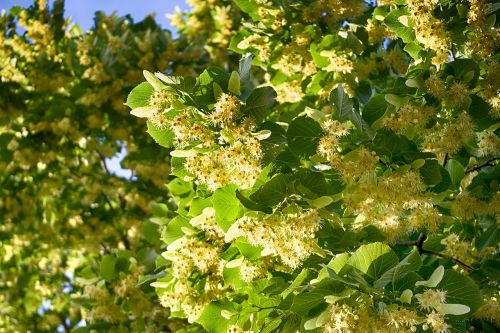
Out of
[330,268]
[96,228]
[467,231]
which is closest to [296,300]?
[330,268]

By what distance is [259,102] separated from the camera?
2.26 meters

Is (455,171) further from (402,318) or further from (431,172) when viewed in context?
(402,318)

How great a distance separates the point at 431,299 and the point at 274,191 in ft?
2.20

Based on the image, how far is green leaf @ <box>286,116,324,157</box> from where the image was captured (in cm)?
222

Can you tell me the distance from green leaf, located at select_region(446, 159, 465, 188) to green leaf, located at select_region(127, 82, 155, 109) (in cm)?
134

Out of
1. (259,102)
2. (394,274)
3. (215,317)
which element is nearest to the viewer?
(394,274)

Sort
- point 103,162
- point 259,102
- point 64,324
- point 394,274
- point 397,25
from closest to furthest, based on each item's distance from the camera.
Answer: point 394,274
point 259,102
point 397,25
point 103,162
point 64,324

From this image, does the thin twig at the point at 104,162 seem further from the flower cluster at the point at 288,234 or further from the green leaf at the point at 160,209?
the flower cluster at the point at 288,234

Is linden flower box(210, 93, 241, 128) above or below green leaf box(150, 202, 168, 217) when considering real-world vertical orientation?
above

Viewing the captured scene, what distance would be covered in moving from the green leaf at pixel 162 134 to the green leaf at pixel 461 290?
1180mm

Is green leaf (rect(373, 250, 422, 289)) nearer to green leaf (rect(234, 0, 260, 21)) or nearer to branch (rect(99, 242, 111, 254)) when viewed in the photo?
green leaf (rect(234, 0, 260, 21))

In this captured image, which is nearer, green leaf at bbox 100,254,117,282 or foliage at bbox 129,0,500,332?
foliage at bbox 129,0,500,332

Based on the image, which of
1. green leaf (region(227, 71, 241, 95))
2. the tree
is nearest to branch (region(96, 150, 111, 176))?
the tree

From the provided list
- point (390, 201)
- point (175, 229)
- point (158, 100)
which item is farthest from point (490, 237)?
point (158, 100)
